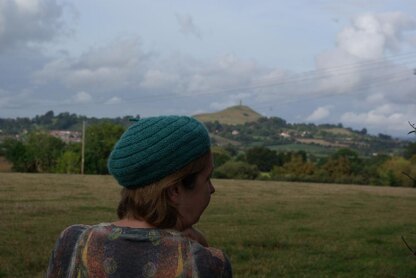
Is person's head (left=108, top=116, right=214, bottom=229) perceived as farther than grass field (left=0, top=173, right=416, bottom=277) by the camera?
No

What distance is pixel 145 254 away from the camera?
198cm

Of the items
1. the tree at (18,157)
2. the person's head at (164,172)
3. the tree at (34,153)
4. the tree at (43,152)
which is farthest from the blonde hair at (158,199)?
the tree at (43,152)

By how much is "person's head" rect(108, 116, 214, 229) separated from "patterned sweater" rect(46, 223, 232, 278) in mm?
58

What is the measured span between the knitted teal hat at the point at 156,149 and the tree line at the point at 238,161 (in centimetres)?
6101

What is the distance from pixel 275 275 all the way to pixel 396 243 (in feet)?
18.1

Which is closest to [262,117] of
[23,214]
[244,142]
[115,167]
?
[244,142]

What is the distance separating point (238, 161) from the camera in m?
76.8

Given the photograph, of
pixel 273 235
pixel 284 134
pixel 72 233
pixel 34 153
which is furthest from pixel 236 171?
pixel 72 233

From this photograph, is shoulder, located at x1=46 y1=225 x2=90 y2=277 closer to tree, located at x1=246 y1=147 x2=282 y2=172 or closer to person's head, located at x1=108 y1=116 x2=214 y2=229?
person's head, located at x1=108 y1=116 x2=214 y2=229

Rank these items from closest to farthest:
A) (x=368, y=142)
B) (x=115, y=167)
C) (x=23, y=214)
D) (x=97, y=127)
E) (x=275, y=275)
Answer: (x=115, y=167)
(x=275, y=275)
(x=23, y=214)
(x=97, y=127)
(x=368, y=142)

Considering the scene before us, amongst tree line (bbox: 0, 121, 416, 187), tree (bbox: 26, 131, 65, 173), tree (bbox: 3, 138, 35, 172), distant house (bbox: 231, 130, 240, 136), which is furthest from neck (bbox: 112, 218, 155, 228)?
distant house (bbox: 231, 130, 240, 136)

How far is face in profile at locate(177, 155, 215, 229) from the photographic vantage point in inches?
79.7

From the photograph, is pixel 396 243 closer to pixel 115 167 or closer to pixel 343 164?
pixel 115 167

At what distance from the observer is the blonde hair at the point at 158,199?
78.2 inches
